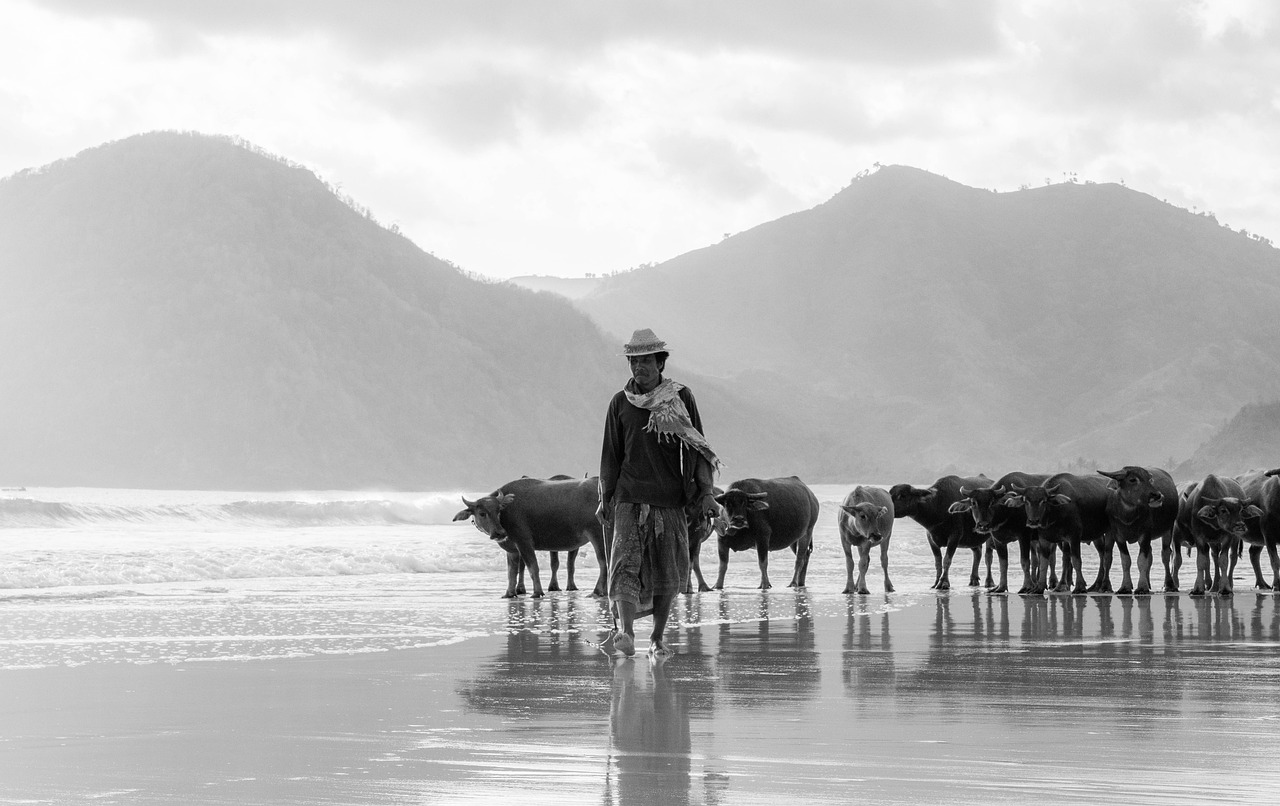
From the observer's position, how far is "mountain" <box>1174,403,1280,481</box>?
99.2 m

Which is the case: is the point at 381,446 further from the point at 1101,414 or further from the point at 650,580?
the point at 650,580

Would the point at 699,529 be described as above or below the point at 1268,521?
below

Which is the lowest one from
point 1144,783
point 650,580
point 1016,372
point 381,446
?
point 1144,783

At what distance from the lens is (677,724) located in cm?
741

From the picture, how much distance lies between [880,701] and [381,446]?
116 m

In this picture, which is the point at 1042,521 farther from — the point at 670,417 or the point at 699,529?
the point at 670,417

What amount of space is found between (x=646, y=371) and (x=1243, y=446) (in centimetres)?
10131

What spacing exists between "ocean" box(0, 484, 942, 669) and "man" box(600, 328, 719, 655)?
246cm

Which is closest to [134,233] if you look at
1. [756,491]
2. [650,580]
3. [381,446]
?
[381,446]

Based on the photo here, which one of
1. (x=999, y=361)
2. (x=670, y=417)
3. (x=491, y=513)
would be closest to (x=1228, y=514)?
(x=491, y=513)

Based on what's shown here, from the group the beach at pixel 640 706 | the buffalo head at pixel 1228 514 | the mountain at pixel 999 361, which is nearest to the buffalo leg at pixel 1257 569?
the buffalo head at pixel 1228 514

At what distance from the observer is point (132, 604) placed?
655 inches

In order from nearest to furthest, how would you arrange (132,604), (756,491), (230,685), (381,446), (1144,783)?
(1144,783), (230,685), (132,604), (756,491), (381,446)

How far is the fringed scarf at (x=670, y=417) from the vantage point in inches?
386
